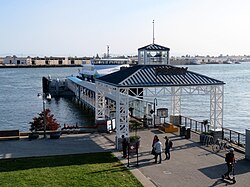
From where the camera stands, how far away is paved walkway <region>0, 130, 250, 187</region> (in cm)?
1655

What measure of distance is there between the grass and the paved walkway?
0.81m

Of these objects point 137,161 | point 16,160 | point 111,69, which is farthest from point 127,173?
point 111,69

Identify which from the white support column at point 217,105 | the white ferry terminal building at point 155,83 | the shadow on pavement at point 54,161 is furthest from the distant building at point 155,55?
the shadow on pavement at point 54,161

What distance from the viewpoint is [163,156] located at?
20.5 m

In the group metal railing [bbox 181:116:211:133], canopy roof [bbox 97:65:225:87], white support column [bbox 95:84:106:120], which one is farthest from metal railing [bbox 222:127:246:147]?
white support column [bbox 95:84:106:120]

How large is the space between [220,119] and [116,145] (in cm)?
711

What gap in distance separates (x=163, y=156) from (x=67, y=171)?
5.52 metres

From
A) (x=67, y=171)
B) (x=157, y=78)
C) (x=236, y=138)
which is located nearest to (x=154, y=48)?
(x=157, y=78)

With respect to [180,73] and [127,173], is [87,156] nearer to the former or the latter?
[127,173]

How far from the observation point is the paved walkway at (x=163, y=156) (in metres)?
16.5

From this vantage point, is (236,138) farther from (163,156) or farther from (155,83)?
(163,156)

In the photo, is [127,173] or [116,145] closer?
[127,173]

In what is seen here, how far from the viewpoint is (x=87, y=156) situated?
20.4 m

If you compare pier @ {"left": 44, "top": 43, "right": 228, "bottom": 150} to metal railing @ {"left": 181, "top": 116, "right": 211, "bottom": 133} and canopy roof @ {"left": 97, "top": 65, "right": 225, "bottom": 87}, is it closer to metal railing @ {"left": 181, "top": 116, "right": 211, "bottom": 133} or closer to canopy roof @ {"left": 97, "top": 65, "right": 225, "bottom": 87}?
canopy roof @ {"left": 97, "top": 65, "right": 225, "bottom": 87}
